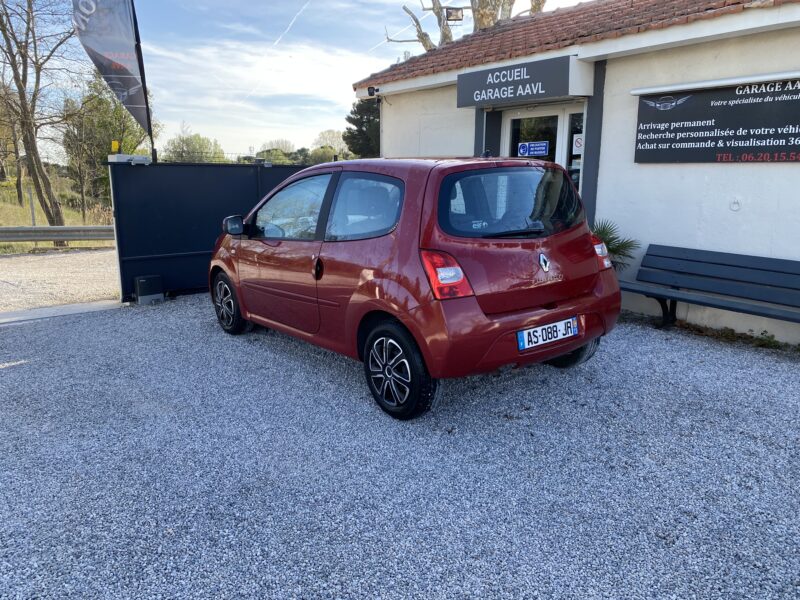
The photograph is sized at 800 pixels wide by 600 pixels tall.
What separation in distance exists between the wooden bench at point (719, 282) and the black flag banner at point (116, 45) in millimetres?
6698

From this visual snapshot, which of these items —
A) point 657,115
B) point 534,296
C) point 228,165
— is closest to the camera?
point 534,296

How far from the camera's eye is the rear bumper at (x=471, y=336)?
11.6ft

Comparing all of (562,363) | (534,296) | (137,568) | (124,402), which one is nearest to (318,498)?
(137,568)

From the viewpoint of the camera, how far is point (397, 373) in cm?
397

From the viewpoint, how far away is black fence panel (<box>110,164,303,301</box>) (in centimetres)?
764

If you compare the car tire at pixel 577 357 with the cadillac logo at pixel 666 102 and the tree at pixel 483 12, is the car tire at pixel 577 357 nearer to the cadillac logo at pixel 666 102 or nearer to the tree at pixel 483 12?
the cadillac logo at pixel 666 102

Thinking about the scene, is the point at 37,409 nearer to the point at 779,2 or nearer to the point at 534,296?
the point at 534,296

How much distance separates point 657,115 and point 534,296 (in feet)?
13.2

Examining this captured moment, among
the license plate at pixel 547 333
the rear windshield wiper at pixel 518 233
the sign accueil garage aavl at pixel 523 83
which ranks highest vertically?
the sign accueil garage aavl at pixel 523 83

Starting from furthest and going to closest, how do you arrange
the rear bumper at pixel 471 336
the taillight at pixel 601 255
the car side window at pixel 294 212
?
the car side window at pixel 294 212
the taillight at pixel 601 255
the rear bumper at pixel 471 336

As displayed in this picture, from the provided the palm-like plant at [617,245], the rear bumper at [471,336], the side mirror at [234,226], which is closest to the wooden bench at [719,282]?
the palm-like plant at [617,245]

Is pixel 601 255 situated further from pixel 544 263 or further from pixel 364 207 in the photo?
pixel 364 207

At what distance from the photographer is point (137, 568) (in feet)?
8.50

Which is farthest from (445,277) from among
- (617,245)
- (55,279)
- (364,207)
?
(55,279)
